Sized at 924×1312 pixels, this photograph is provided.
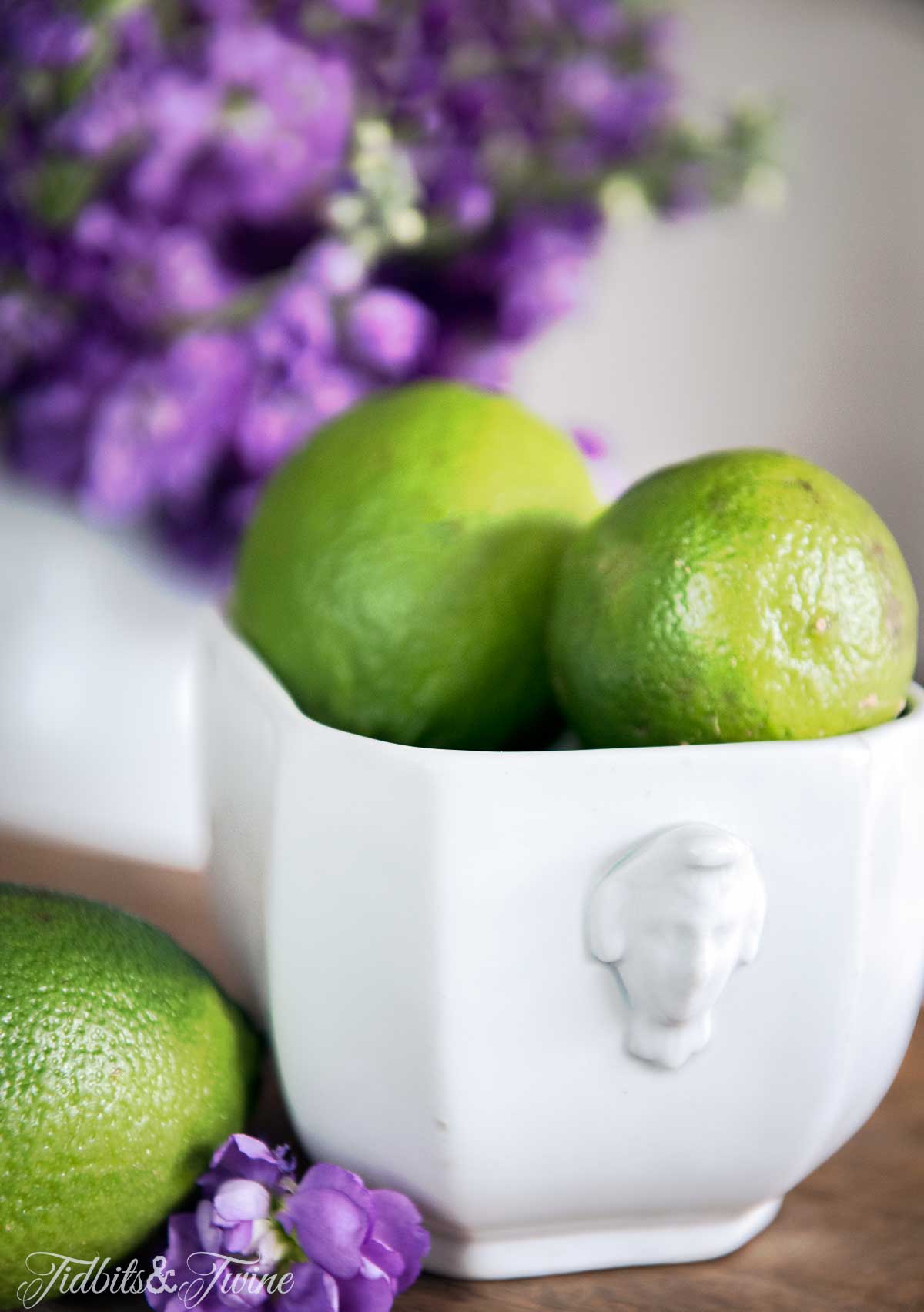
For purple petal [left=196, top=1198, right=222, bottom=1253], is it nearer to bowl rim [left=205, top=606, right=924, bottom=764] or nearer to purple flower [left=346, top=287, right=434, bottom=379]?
bowl rim [left=205, top=606, right=924, bottom=764]

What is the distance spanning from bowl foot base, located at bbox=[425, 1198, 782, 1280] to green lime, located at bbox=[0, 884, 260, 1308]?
0.07 m

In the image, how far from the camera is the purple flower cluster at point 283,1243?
319mm

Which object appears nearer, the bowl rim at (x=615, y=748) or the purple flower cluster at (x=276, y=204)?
the bowl rim at (x=615, y=748)

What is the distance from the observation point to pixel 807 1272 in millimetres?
359

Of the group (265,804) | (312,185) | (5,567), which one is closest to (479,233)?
(312,185)

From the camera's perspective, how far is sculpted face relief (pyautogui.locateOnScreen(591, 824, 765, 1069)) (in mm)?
310

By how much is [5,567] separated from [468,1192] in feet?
1.73

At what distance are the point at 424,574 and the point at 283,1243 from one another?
0.18 m

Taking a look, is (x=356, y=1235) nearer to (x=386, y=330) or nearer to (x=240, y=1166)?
(x=240, y=1166)

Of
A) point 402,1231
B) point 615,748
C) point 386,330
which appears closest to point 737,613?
point 615,748

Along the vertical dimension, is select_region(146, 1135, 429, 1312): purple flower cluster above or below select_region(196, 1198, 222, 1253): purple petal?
above

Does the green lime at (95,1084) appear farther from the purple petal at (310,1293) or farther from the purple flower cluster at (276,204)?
the purple flower cluster at (276,204)

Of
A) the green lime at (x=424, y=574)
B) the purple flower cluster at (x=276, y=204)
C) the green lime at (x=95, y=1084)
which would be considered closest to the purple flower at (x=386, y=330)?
the purple flower cluster at (x=276, y=204)

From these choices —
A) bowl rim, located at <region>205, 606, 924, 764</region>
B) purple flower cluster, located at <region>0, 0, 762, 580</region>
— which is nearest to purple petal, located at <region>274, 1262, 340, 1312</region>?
bowl rim, located at <region>205, 606, 924, 764</region>
